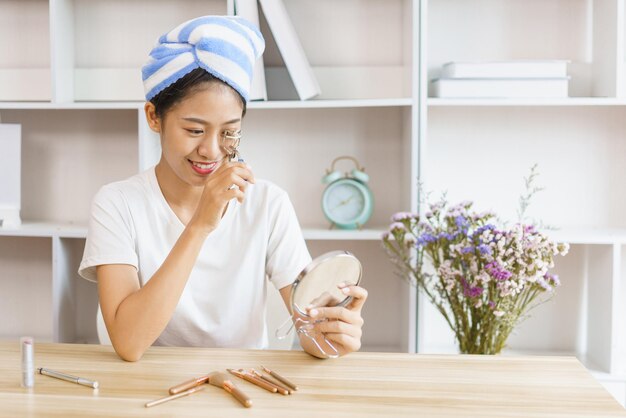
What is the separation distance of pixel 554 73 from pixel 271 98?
933 mm

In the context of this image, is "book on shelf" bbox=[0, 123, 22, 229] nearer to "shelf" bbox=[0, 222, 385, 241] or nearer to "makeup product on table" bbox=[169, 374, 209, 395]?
"shelf" bbox=[0, 222, 385, 241]

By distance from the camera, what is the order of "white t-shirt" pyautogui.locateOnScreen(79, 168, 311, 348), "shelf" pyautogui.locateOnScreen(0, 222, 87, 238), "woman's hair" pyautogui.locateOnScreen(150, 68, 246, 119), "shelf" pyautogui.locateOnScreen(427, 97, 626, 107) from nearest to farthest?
1. "woman's hair" pyautogui.locateOnScreen(150, 68, 246, 119)
2. "white t-shirt" pyautogui.locateOnScreen(79, 168, 311, 348)
3. "shelf" pyautogui.locateOnScreen(427, 97, 626, 107)
4. "shelf" pyautogui.locateOnScreen(0, 222, 87, 238)

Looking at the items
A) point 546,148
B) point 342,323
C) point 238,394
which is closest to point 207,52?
point 342,323

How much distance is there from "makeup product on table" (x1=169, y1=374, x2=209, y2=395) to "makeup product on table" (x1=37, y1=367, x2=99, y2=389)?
0.43 ft

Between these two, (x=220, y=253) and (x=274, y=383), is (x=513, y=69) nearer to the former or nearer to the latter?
(x=220, y=253)

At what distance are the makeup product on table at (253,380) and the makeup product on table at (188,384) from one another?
0.05 m

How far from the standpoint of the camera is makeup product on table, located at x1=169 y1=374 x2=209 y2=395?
109 cm

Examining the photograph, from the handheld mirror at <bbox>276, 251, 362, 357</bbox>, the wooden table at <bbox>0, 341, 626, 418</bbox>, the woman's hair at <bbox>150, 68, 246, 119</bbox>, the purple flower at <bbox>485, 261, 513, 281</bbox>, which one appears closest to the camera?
the wooden table at <bbox>0, 341, 626, 418</bbox>

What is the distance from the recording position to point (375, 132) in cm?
268

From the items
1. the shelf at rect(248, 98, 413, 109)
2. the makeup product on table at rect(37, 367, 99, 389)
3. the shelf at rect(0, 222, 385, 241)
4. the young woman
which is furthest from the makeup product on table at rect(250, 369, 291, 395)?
the shelf at rect(248, 98, 413, 109)

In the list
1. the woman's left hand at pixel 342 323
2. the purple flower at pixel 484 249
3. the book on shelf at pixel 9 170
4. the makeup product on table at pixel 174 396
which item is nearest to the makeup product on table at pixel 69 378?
the makeup product on table at pixel 174 396

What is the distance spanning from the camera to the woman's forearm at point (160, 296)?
136cm

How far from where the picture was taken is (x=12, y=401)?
3.53ft

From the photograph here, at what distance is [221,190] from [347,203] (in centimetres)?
116
